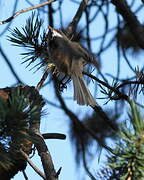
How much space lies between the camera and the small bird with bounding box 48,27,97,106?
56.2 inches

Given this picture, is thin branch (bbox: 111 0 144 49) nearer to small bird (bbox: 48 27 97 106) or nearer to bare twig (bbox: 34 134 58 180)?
small bird (bbox: 48 27 97 106)

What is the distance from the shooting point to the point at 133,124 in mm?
613

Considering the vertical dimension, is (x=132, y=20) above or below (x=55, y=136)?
above

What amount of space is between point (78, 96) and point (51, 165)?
0.62 m

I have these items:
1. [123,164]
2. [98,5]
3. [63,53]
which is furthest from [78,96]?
[123,164]

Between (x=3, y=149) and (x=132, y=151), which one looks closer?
(x=132, y=151)

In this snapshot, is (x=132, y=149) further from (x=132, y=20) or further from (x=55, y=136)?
(x=132, y=20)

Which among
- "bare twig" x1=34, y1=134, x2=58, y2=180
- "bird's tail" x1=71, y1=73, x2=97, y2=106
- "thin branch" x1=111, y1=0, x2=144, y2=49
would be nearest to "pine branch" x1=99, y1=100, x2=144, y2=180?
"bare twig" x1=34, y1=134, x2=58, y2=180

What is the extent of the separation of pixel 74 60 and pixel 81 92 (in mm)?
171

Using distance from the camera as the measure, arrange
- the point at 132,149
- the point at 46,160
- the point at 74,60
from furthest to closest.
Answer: the point at 74,60 → the point at 46,160 → the point at 132,149

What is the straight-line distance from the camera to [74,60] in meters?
1.70

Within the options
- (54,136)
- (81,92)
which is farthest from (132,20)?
(54,136)

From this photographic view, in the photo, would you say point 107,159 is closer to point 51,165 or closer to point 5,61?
point 51,165

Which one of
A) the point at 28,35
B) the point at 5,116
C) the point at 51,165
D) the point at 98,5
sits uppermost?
the point at 98,5
